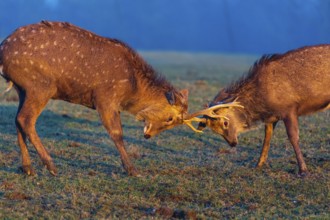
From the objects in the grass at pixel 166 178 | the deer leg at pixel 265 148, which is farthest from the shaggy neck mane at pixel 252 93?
the grass at pixel 166 178

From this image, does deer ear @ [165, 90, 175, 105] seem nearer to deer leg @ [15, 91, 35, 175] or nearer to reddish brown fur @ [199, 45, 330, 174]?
reddish brown fur @ [199, 45, 330, 174]

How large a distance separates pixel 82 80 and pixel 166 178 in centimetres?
186

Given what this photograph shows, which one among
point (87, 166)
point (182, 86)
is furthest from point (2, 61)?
point (182, 86)

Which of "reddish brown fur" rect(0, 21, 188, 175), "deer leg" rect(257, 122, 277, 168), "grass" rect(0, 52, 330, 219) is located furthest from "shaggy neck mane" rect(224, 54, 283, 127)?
"reddish brown fur" rect(0, 21, 188, 175)

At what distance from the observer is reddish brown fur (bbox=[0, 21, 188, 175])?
946 cm

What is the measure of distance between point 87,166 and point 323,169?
→ 11.6 ft

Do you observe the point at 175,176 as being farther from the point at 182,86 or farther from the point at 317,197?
the point at 182,86

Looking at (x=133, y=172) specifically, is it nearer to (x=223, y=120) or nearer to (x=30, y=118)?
(x=30, y=118)

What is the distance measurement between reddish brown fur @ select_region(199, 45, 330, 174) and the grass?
675mm

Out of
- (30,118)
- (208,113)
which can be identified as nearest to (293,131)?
(208,113)

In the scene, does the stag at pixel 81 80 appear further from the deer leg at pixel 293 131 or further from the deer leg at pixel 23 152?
the deer leg at pixel 293 131

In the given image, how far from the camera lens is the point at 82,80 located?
9.82 metres

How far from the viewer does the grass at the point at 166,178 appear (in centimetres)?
768

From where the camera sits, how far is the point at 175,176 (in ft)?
31.9
